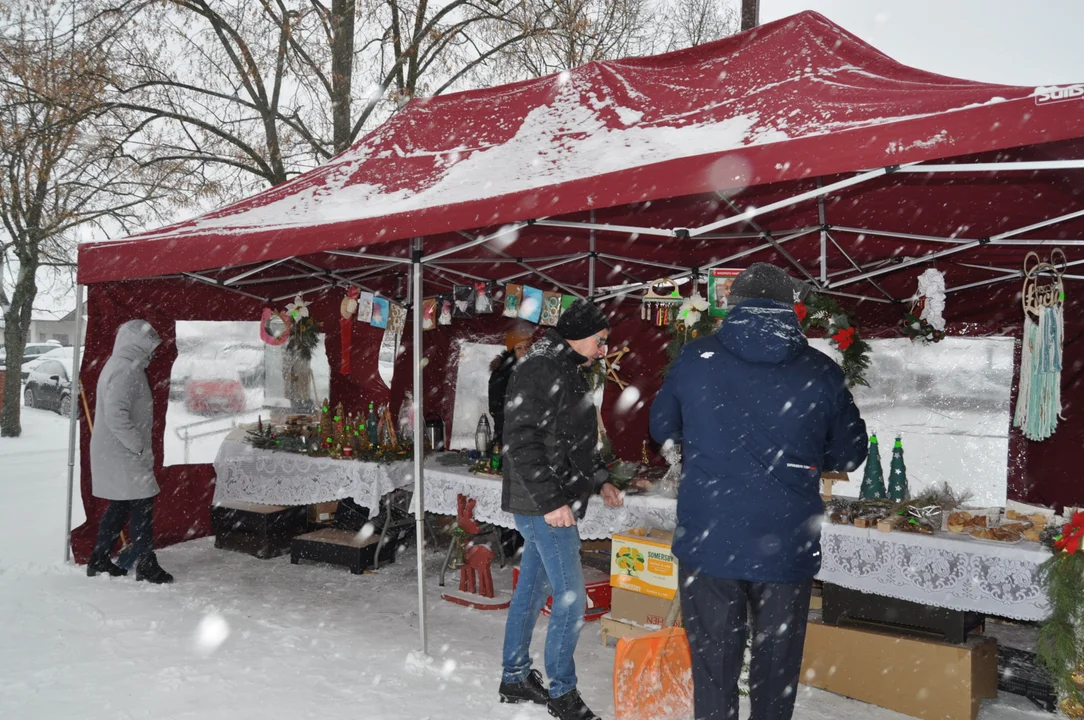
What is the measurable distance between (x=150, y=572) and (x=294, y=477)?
1.19 metres

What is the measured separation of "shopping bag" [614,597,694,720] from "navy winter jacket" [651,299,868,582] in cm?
99

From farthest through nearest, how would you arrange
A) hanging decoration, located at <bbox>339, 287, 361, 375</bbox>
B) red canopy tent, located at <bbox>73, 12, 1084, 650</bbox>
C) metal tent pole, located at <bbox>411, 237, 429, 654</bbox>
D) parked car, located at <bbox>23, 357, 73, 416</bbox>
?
parked car, located at <bbox>23, 357, 73, 416</bbox> < hanging decoration, located at <bbox>339, 287, 361, 375</bbox> < metal tent pole, located at <bbox>411, 237, 429, 654</bbox> < red canopy tent, located at <bbox>73, 12, 1084, 650</bbox>

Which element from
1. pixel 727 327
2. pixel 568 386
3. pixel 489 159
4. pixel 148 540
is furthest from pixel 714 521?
pixel 148 540

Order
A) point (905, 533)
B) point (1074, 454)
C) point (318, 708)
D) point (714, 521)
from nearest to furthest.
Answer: point (714, 521) → point (318, 708) → point (905, 533) → point (1074, 454)

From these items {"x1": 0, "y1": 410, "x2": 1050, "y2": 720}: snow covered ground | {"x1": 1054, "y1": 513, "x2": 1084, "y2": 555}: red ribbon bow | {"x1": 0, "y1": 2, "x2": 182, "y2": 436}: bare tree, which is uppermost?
{"x1": 0, "y1": 2, "x2": 182, "y2": 436}: bare tree

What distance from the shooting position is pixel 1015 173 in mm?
3459

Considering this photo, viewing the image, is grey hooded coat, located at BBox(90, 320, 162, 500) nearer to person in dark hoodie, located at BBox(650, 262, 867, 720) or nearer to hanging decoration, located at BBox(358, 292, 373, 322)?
hanging decoration, located at BBox(358, 292, 373, 322)

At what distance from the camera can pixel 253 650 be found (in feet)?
14.5

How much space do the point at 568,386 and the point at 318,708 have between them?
1.86 m

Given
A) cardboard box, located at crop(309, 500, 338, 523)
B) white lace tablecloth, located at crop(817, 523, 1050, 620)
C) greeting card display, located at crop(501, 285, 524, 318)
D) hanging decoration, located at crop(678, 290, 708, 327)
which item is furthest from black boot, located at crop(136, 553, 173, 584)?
white lace tablecloth, located at crop(817, 523, 1050, 620)

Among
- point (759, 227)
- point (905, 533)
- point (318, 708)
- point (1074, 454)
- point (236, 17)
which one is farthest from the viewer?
point (236, 17)

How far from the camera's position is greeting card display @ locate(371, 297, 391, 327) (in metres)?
6.35

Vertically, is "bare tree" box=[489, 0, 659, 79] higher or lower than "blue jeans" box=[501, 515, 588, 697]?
higher

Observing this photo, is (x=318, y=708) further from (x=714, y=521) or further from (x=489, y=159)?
(x=489, y=159)
